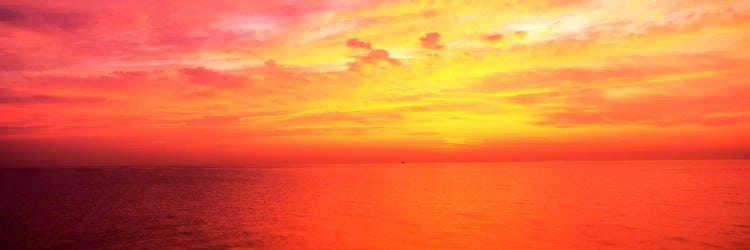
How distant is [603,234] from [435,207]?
20.5 m

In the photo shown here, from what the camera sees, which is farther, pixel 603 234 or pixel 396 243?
pixel 603 234

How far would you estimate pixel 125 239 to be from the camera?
108 feet

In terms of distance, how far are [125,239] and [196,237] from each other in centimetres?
450

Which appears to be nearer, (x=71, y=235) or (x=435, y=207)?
(x=71, y=235)

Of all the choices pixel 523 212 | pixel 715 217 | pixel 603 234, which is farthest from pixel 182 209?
pixel 715 217

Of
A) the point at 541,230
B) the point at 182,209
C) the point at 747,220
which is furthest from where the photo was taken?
the point at 182,209

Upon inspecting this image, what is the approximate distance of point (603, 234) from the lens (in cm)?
3416

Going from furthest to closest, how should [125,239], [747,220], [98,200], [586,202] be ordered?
[98,200], [586,202], [747,220], [125,239]

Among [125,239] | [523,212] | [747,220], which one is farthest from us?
[523,212]

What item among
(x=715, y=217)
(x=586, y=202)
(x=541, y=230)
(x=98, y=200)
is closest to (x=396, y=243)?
(x=541, y=230)

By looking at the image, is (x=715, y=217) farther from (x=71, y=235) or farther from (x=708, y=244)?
(x=71, y=235)

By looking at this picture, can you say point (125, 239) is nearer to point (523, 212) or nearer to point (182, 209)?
point (182, 209)

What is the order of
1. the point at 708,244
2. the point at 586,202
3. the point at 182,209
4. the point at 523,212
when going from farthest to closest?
the point at 586,202 → the point at 182,209 → the point at 523,212 → the point at 708,244

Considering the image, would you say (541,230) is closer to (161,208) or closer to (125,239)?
(125,239)
